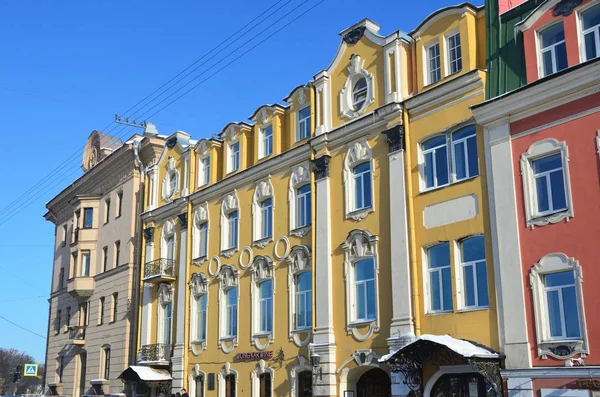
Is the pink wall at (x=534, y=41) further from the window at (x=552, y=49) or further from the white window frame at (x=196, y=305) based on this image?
the white window frame at (x=196, y=305)

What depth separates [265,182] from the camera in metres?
27.1

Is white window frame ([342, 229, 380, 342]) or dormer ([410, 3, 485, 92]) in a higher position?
dormer ([410, 3, 485, 92])

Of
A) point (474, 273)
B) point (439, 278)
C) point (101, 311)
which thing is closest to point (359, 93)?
point (439, 278)

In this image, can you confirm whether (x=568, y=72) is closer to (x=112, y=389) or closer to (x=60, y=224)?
(x=112, y=389)

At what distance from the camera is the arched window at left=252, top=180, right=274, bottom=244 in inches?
1051

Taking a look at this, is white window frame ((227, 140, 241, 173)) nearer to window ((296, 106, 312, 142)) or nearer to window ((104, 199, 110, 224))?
window ((296, 106, 312, 142))

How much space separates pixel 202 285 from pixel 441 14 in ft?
48.4

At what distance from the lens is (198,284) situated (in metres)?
29.6

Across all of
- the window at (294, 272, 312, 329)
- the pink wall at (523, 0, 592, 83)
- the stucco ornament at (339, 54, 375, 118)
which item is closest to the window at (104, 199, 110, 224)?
the window at (294, 272, 312, 329)

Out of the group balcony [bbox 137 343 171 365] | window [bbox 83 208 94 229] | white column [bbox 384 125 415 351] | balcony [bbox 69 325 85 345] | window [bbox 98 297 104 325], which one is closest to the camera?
white column [bbox 384 125 415 351]

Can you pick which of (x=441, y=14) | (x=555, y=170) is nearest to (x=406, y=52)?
(x=441, y=14)

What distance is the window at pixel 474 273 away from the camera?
1872 centimetres

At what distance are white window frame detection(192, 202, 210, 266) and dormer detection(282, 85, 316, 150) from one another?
5.48 meters

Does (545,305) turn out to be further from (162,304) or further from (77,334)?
(77,334)
